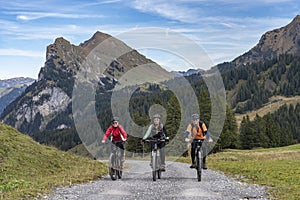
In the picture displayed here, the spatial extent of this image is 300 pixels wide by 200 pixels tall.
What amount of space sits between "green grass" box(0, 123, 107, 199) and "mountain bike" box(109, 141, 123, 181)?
1.01 m

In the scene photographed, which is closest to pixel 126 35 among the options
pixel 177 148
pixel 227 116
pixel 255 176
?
pixel 255 176

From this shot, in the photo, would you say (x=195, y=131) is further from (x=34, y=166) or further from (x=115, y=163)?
(x=34, y=166)

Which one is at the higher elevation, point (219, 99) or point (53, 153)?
point (219, 99)

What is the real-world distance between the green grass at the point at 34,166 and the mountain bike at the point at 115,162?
101 centimetres

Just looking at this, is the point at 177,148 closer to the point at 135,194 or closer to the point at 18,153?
the point at 18,153

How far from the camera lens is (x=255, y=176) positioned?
19609 mm

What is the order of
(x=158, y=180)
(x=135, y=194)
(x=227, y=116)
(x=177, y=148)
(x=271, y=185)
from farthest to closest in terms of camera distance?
(x=227, y=116), (x=177, y=148), (x=158, y=180), (x=271, y=185), (x=135, y=194)

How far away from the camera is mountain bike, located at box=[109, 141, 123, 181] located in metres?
18.9

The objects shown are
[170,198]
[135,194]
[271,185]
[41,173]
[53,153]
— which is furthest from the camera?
[53,153]

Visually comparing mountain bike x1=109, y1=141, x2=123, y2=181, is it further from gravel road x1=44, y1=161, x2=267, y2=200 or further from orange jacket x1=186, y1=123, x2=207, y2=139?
orange jacket x1=186, y1=123, x2=207, y2=139

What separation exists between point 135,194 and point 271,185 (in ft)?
20.1

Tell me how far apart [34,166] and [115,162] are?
614 cm

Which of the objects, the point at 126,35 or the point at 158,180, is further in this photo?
the point at 126,35

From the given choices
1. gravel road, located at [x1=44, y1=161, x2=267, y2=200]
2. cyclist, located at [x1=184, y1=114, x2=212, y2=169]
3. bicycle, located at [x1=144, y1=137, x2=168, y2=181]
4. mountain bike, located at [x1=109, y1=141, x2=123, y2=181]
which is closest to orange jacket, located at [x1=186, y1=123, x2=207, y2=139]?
cyclist, located at [x1=184, y1=114, x2=212, y2=169]
